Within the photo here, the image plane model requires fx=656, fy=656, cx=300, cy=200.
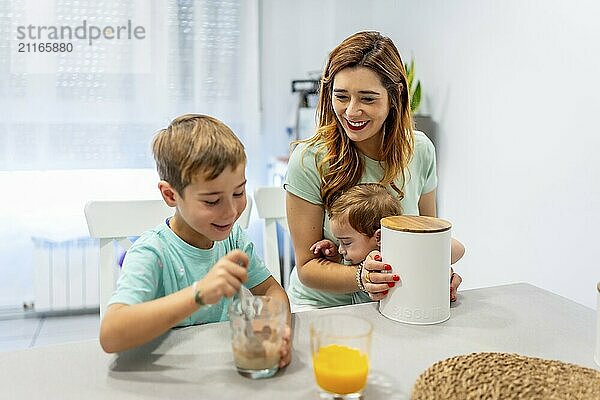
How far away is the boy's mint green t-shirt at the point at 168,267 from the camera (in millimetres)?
1092

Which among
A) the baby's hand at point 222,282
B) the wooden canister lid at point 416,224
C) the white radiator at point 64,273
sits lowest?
the white radiator at point 64,273

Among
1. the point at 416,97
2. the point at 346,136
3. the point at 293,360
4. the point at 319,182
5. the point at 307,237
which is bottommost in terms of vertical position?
the point at 293,360

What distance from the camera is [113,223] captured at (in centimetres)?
160

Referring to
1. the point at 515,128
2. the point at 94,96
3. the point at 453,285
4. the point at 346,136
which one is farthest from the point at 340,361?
the point at 94,96

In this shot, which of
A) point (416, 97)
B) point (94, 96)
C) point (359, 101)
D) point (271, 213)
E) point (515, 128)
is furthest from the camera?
point (94, 96)

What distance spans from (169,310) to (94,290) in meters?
2.66

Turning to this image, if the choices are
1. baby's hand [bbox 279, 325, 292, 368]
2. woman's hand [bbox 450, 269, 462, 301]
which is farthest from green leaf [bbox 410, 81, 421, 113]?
baby's hand [bbox 279, 325, 292, 368]

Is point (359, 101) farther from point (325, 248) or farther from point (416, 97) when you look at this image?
point (416, 97)

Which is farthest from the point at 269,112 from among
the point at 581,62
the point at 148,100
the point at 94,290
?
the point at 581,62

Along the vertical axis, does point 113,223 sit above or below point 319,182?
below

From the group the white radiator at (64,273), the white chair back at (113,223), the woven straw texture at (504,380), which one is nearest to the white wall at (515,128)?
the woven straw texture at (504,380)

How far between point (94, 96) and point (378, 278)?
253 centimetres

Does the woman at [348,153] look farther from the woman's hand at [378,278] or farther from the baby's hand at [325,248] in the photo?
the woman's hand at [378,278]

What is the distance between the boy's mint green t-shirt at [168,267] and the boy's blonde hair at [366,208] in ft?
0.78
